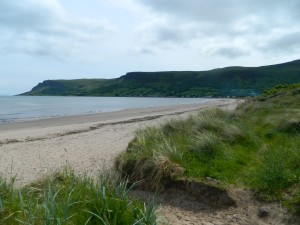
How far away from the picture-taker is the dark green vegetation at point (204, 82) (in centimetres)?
14675

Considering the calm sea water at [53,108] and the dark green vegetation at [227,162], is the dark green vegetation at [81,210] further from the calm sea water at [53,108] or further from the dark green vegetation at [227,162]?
the calm sea water at [53,108]

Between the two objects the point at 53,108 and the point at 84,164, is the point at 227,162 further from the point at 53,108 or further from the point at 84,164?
the point at 53,108

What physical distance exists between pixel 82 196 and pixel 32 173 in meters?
5.66

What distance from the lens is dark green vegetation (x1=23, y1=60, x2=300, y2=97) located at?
147 metres

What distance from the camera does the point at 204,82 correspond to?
168 m

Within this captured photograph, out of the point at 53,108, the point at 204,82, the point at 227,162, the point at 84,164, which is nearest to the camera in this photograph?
the point at 227,162

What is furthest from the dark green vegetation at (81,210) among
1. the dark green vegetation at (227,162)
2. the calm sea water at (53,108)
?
the calm sea water at (53,108)

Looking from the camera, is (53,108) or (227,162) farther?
(53,108)

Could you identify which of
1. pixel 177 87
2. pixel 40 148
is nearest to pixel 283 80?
pixel 177 87

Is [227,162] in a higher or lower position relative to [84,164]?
higher

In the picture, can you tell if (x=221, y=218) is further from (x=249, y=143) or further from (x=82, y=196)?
(x=249, y=143)

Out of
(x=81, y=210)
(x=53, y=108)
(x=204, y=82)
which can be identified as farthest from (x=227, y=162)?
(x=204, y=82)

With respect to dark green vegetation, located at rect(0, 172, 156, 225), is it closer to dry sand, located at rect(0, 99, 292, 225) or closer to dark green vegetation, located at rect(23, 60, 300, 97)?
dry sand, located at rect(0, 99, 292, 225)

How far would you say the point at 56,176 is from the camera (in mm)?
6023
